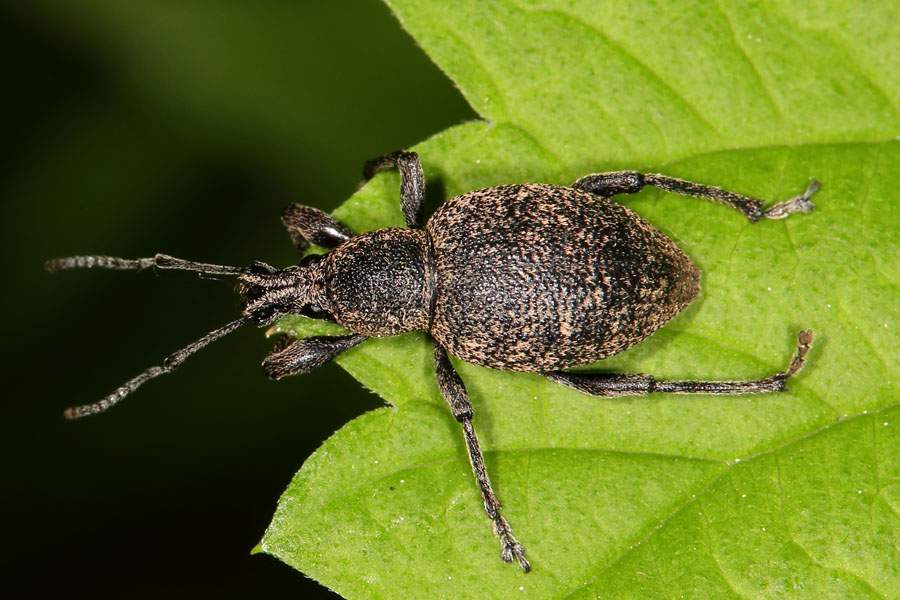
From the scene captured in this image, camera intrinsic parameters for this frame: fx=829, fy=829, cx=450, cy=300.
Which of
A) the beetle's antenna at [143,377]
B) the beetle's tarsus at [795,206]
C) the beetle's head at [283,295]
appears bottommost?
the beetle's tarsus at [795,206]

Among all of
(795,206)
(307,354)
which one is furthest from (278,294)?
(795,206)

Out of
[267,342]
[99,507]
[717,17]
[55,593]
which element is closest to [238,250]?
[267,342]

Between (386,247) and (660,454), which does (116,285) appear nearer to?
(386,247)

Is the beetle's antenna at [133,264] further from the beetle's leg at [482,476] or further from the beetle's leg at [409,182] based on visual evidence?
the beetle's leg at [482,476]

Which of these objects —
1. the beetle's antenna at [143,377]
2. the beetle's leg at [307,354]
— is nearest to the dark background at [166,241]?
the beetle's antenna at [143,377]

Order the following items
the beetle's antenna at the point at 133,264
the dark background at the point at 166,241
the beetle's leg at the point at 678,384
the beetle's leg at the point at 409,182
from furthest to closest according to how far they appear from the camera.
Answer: the dark background at the point at 166,241 < the beetle's leg at the point at 409,182 < the beetle's antenna at the point at 133,264 < the beetle's leg at the point at 678,384

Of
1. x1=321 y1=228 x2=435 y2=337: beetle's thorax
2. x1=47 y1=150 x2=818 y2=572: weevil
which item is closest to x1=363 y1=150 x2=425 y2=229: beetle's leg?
x1=47 y1=150 x2=818 y2=572: weevil

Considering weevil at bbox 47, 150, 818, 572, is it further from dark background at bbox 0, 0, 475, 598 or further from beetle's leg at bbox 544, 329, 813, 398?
dark background at bbox 0, 0, 475, 598
